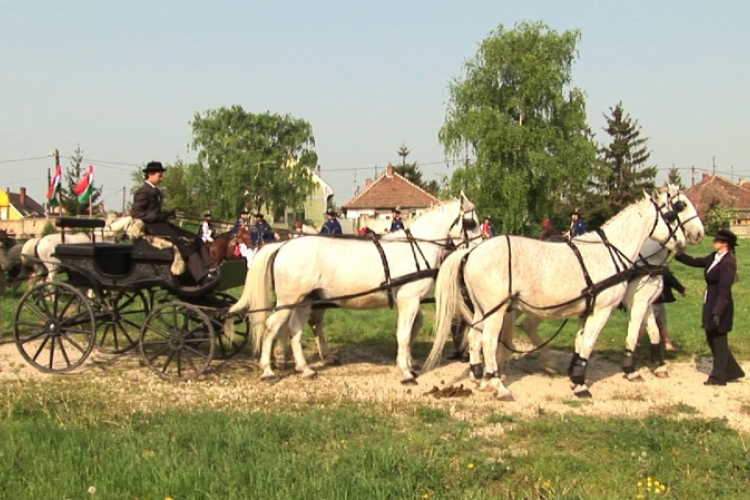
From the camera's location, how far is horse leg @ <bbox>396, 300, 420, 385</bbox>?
852cm

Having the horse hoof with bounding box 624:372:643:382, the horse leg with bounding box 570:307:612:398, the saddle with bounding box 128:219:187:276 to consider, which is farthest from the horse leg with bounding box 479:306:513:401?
the saddle with bounding box 128:219:187:276

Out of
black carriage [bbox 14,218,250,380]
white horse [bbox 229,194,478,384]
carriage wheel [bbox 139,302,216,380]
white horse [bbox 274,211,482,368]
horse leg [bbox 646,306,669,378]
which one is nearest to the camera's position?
carriage wheel [bbox 139,302,216,380]

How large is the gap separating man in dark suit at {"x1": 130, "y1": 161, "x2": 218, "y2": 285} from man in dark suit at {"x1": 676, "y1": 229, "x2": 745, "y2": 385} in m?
5.69

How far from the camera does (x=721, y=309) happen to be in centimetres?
830

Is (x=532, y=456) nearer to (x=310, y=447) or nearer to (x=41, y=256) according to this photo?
(x=310, y=447)

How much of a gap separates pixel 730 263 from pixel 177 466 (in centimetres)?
657

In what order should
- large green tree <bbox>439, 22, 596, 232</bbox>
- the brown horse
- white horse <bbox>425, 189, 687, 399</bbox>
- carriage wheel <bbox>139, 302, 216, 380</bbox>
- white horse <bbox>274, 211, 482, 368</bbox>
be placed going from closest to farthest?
white horse <bbox>425, 189, 687, 399</bbox> < carriage wheel <bbox>139, 302, 216, 380</bbox> < white horse <bbox>274, 211, 482, 368</bbox> < the brown horse < large green tree <bbox>439, 22, 596, 232</bbox>

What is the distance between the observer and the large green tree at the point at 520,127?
40.3 meters

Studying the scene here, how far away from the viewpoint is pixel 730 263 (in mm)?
8477

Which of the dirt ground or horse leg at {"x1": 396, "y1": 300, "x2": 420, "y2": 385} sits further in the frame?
horse leg at {"x1": 396, "y1": 300, "x2": 420, "y2": 385}

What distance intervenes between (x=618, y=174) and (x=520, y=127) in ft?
58.0

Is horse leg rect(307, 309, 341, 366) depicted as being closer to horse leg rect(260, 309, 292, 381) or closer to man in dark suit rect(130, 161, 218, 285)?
horse leg rect(260, 309, 292, 381)

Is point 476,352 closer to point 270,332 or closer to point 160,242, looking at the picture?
point 270,332

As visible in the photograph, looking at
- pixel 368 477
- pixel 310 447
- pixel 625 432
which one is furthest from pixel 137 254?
pixel 625 432
